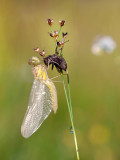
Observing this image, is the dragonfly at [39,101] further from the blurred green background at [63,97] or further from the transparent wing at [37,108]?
the blurred green background at [63,97]

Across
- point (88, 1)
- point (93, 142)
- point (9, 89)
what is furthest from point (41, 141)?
point (88, 1)

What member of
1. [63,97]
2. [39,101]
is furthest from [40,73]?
[63,97]

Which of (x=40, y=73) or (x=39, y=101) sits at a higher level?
(x=40, y=73)

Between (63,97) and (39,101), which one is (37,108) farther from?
(63,97)

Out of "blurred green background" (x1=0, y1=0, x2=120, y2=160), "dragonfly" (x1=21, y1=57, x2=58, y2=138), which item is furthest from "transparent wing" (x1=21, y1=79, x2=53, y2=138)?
"blurred green background" (x1=0, y1=0, x2=120, y2=160)

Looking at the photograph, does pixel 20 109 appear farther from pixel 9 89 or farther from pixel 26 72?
pixel 26 72

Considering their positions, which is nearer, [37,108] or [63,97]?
[37,108]
